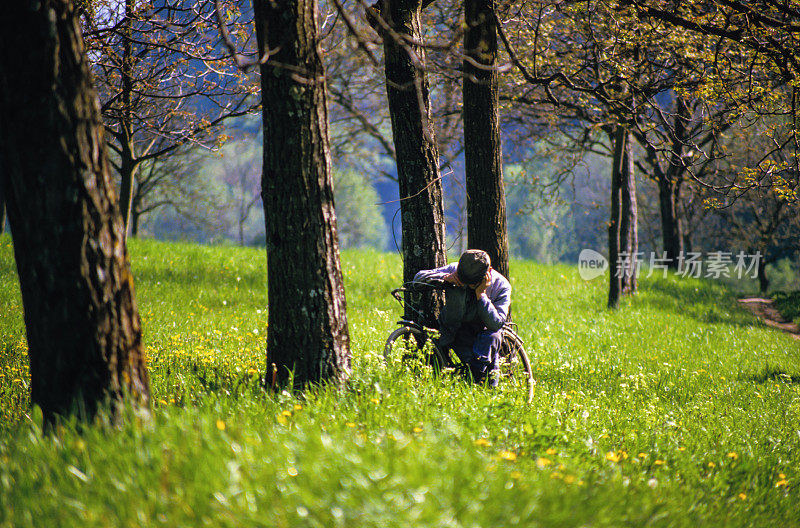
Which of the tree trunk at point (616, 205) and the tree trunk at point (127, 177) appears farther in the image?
the tree trunk at point (127, 177)

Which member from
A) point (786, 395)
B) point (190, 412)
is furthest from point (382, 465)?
point (786, 395)

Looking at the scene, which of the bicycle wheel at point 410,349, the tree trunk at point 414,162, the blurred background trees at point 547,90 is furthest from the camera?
the blurred background trees at point 547,90

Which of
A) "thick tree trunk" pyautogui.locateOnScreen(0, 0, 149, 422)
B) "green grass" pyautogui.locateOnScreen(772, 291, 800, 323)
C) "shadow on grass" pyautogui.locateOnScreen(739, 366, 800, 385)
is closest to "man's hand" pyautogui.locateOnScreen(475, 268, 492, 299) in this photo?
"thick tree trunk" pyautogui.locateOnScreen(0, 0, 149, 422)

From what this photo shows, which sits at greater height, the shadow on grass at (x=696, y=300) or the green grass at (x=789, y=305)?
the shadow on grass at (x=696, y=300)

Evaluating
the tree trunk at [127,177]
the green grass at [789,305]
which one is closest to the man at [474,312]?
the tree trunk at [127,177]

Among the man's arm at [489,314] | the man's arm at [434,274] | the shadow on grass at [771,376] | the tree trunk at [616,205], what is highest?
the tree trunk at [616,205]

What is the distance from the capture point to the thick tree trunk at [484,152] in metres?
6.56

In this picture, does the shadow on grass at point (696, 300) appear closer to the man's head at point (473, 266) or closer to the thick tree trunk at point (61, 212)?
the man's head at point (473, 266)

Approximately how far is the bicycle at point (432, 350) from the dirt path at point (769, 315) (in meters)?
11.3

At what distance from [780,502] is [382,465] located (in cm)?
335

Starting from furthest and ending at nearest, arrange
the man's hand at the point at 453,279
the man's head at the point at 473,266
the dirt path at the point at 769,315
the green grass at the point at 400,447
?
the dirt path at the point at 769,315
the man's hand at the point at 453,279
the man's head at the point at 473,266
the green grass at the point at 400,447

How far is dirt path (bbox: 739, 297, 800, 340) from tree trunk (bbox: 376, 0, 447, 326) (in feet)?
39.8

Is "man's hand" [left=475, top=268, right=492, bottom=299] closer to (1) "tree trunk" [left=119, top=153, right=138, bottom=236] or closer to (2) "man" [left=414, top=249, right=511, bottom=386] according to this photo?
(2) "man" [left=414, top=249, right=511, bottom=386]

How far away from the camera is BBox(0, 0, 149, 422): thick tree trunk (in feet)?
9.75
